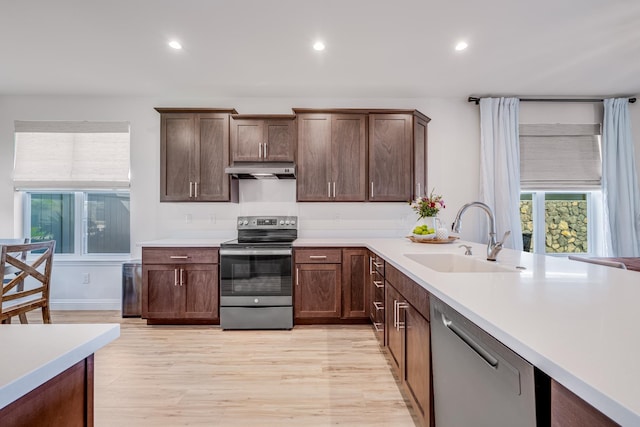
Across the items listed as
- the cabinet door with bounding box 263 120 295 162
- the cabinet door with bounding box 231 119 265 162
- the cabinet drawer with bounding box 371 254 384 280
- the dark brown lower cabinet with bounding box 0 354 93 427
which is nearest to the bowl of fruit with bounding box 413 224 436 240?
the cabinet drawer with bounding box 371 254 384 280

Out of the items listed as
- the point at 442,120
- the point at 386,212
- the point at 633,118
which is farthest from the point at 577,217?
the point at 386,212

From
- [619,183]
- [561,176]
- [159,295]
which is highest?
[561,176]

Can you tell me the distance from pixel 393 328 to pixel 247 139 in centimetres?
249

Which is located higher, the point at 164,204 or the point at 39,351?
the point at 164,204

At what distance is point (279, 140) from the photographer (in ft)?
10.9

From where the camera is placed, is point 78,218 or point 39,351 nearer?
point 39,351

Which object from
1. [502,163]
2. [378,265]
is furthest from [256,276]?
[502,163]

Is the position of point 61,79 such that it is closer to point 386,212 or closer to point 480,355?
point 386,212

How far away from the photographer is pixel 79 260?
361cm

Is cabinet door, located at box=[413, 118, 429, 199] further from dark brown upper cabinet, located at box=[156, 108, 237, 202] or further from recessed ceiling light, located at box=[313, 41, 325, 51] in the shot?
dark brown upper cabinet, located at box=[156, 108, 237, 202]

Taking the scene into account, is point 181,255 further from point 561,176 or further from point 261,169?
point 561,176

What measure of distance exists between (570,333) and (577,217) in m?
4.12

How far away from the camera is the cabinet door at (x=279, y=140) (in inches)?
130

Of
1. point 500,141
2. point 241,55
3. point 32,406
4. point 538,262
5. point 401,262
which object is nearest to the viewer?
point 32,406
